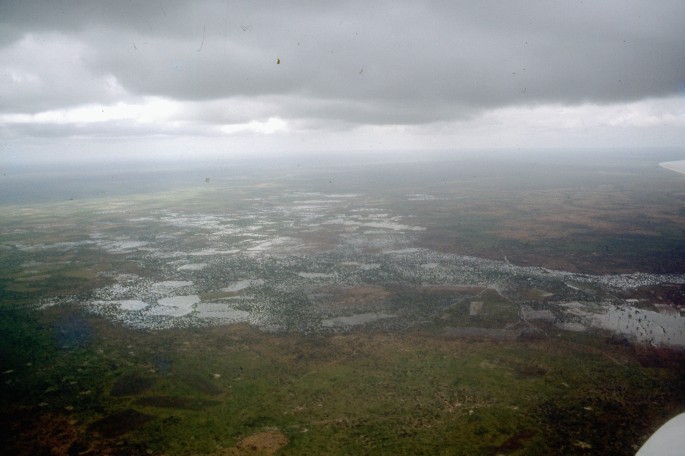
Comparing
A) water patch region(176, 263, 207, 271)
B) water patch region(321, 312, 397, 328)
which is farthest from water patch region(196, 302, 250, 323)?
water patch region(176, 263, 207, 271)

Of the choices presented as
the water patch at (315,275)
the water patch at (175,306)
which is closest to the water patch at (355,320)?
the water patch at (315,275)

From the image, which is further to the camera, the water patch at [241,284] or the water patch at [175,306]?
the water patch at [241,284]

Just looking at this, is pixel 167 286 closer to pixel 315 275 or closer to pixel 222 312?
pixel 222 312

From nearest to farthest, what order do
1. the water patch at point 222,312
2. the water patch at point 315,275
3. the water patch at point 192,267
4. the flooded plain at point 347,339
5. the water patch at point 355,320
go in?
the flooded plain at point 347,339 < the water patch at point 355,320 < the water patch at point 222,312 < the water patch at point 315,275 < the water patch at point 192,267

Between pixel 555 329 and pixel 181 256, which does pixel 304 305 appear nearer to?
pixel 555 329

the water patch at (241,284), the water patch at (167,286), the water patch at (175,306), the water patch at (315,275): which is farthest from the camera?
the water patch at (315,275)

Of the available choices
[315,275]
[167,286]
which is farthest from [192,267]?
[315,275]

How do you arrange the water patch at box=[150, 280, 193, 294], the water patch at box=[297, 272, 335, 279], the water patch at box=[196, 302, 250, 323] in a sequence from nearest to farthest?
the water patch at box=[196, 302, 250, 323], the water patch at box=[150, 280, 193, 294], the water patch at box=[297, 272, 335, 279]

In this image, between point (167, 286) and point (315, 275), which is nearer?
point (167, 286)

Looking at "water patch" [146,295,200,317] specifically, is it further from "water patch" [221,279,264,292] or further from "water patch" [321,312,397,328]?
"water patch" [321,312,397,328]

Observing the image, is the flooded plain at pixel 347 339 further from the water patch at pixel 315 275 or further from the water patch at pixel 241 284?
the water patch at pixel 315 275

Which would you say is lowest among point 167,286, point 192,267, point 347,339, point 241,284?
point 347,339
